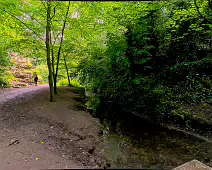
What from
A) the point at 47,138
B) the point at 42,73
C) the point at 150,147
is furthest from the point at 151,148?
the point at 42,73

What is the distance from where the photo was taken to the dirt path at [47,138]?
15.0 ft

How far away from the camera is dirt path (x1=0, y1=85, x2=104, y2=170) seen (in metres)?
4.57

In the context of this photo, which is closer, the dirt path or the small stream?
the dirt path

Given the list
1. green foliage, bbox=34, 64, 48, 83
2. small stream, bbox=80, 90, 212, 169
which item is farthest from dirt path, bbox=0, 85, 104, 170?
green foliage, bbox=34, 64, 48, 83

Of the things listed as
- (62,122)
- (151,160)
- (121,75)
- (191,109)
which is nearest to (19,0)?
(62,122)

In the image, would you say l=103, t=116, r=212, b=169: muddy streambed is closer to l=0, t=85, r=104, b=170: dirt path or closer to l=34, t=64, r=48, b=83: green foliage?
l=0, t=85, r=104, b=170: dirt path

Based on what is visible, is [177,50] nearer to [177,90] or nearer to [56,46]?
[177,90]

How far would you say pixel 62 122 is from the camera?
7211 millimetres

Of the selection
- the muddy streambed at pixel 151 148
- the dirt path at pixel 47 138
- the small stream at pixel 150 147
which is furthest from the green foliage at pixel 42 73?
the muddy streambed at pixel 151 148

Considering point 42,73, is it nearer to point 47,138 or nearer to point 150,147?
point 47,138

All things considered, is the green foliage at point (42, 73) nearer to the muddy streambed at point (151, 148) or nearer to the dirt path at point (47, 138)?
the dirt path at point (47, 138)

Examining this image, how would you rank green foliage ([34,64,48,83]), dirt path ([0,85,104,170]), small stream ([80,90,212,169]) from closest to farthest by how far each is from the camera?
dirt path ([0,85,104,170]) → small stream ([80,90,212,169]) → green foliage ([34,64,48,83])

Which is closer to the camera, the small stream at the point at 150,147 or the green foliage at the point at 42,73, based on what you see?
the small stream at the point at 150,147

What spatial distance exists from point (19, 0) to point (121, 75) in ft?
20.5
